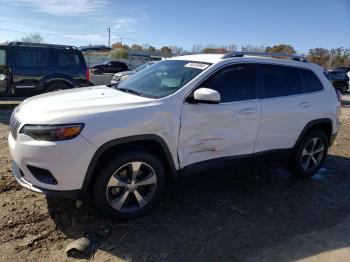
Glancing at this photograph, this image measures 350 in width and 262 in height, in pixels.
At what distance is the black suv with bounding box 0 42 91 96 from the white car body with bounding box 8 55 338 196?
595cm

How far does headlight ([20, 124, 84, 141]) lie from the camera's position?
3316 millimetres

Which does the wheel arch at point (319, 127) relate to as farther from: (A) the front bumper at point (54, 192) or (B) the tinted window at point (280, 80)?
(A) the front bumper at point (54, 192)

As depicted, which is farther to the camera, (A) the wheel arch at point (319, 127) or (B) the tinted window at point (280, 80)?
(A) the wheel arch at point (319, 127)

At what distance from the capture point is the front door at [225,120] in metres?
4.03

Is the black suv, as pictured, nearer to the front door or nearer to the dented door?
the front door

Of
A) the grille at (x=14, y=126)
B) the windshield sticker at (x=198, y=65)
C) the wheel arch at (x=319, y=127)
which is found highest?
the windshield sticker at (x=198, y=65)

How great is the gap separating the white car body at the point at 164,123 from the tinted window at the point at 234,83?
0.26 feet

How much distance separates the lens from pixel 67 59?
1038 centimetres

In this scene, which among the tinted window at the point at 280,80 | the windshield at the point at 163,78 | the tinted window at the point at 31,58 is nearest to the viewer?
the windshield at the point at 163,78

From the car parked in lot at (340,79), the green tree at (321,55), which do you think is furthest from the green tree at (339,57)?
the car parked in lot at (340,79)

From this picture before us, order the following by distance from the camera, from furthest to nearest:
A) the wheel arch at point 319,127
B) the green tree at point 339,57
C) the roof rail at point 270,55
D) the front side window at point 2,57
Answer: the green tree at point 339,57 < the front side window at point 2,57 < the wheel arch at point 319,127 < the roof rail at point 270,55

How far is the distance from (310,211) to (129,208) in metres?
2.26

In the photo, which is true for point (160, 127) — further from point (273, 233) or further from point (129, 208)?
point (273, 233)

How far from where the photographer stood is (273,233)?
154 inches
